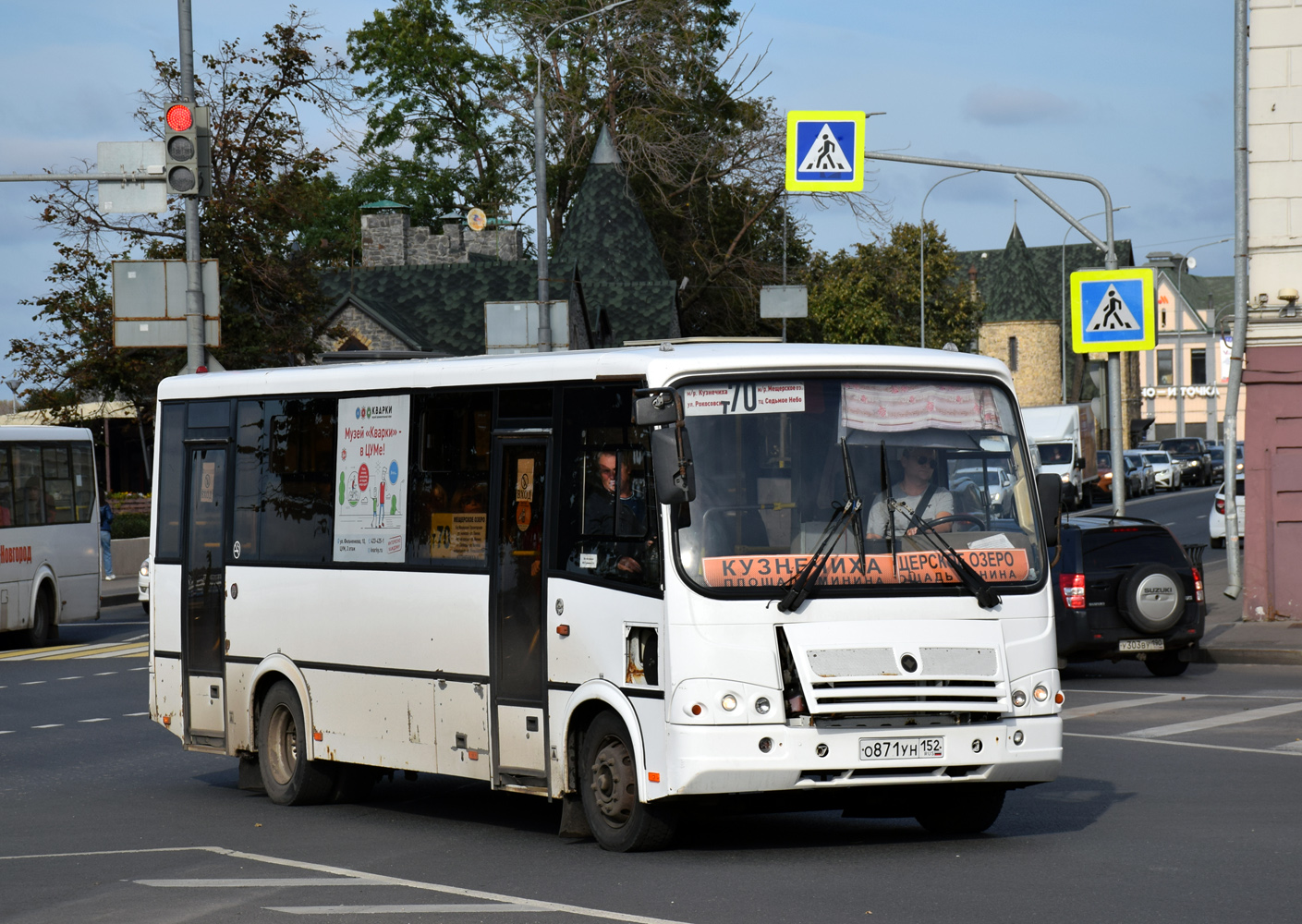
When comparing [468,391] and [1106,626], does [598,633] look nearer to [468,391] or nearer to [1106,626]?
[468,391]

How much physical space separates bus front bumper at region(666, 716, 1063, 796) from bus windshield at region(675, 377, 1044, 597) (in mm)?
681

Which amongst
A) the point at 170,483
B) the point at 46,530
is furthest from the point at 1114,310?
the point at 46,530

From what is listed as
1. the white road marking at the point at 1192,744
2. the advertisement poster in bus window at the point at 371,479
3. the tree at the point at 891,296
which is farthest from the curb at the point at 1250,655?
the tree at the point at 891,296

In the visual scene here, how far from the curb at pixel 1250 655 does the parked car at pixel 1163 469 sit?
5171cm

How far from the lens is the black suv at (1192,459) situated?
247 ft

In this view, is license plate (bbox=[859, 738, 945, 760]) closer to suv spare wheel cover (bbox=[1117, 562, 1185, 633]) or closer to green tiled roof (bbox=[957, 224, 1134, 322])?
suv spare wheel cover (bbox=[1117, 562, 1185, 633])

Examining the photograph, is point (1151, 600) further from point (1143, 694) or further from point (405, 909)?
point (405, 909)

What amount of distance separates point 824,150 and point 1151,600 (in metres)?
8.94

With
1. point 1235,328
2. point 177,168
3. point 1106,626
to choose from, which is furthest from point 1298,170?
point 177,168

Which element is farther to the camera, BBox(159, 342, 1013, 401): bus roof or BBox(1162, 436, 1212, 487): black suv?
BBox(1162, 436, 1212, 487): black suv

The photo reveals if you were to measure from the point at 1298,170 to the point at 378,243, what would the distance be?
178 feet

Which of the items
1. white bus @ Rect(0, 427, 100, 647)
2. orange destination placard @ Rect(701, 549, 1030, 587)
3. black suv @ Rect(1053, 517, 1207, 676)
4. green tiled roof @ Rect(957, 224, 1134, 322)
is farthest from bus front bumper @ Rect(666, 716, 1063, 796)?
green tiled roof @ Rect(957, 224, 1134, 322)

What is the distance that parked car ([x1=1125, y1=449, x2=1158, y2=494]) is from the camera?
6831cm

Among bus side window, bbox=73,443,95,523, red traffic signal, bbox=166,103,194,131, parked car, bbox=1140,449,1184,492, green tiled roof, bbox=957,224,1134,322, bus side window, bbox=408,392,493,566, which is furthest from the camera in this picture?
green tiled roof, bbox=957,224,1134,322
